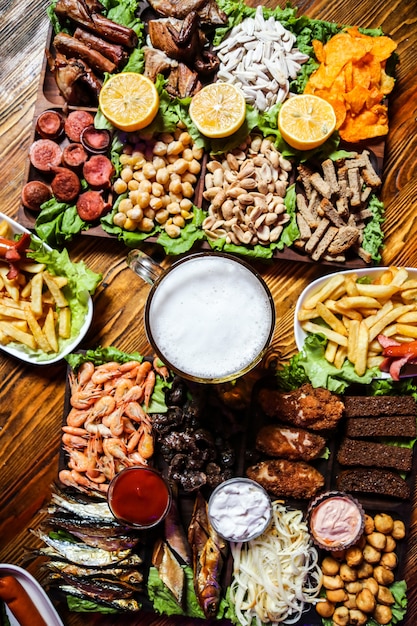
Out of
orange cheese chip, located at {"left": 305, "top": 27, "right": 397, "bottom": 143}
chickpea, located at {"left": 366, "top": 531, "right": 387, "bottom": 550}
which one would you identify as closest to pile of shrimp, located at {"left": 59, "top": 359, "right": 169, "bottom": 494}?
chickpea, located at {"left": 366, "top": 531, "right": 387, "bottom": 550}

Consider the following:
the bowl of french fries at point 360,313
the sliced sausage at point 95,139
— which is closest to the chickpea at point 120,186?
the sliced sausage at point 95,139

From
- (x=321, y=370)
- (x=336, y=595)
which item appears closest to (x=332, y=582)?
(x=336, y=595)


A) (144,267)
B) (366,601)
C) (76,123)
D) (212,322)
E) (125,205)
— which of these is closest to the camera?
(212,322)

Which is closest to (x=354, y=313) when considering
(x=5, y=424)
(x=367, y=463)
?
(x=367, y=463)

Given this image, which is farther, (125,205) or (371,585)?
(125,205)

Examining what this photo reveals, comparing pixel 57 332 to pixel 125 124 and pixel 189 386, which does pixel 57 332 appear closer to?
pixel 189 386

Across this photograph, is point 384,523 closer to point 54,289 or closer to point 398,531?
point 398,531

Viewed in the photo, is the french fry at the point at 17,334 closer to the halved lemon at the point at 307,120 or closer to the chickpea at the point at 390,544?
the halved lemon at the point at 307,120
